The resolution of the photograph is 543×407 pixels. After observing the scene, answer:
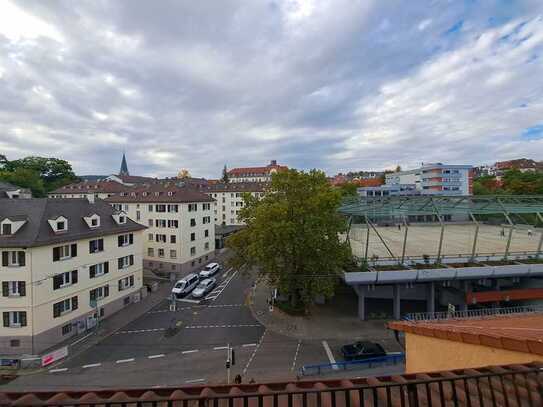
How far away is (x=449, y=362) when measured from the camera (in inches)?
292

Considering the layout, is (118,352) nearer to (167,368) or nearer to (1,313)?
(167,368)

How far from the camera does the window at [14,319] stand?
57.8 ft

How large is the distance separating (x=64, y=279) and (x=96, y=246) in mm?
3521

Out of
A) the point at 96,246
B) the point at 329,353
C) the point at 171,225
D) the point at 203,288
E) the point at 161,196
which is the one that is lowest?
the point at 329,353

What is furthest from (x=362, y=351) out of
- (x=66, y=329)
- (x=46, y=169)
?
(x=46, y=169)

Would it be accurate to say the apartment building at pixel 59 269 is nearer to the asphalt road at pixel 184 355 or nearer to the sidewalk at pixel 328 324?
the asphalt road at pixel 184 355

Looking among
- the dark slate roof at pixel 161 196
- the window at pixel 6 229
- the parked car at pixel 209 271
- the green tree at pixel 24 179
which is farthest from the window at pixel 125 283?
the green tree at pixel 24 179

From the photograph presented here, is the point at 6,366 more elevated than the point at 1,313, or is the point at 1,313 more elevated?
the point at 1,313

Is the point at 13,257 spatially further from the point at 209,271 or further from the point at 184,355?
the point at 209,271

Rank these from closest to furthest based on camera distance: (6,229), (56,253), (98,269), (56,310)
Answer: (6,229) < (56,310) < (56,253) < (98,269)

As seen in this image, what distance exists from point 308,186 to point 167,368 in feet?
48.5

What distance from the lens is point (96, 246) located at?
74.4 ft

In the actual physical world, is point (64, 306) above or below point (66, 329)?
above

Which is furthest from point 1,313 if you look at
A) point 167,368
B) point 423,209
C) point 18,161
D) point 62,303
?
point 18,161
